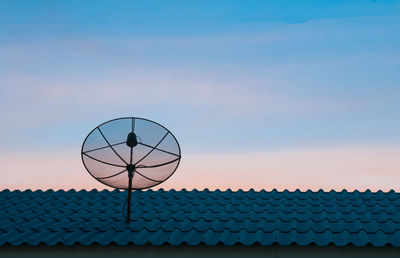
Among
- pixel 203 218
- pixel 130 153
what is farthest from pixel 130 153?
pixel 203 218

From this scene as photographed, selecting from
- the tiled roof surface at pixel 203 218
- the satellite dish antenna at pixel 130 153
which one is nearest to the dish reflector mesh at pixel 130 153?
the satellite dish antenna at pixel 130 153

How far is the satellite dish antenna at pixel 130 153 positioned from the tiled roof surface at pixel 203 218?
115 cm

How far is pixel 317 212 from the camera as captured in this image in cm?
1480

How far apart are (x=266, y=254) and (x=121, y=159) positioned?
182 inches

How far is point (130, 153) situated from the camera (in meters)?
14.3

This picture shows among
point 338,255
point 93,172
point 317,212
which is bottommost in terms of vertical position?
point 338,255

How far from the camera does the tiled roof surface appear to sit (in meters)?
12.7

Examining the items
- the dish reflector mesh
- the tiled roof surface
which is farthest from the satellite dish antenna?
the tiled roof surface

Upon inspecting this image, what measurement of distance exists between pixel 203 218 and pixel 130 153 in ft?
8.56

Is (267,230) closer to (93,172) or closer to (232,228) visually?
(232,228)

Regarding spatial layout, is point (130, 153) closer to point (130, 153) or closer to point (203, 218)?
point (130, 153)

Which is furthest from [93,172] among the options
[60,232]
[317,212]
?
[317,212]

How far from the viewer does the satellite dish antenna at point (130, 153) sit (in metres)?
14.1

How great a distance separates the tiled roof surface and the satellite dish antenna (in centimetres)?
115
